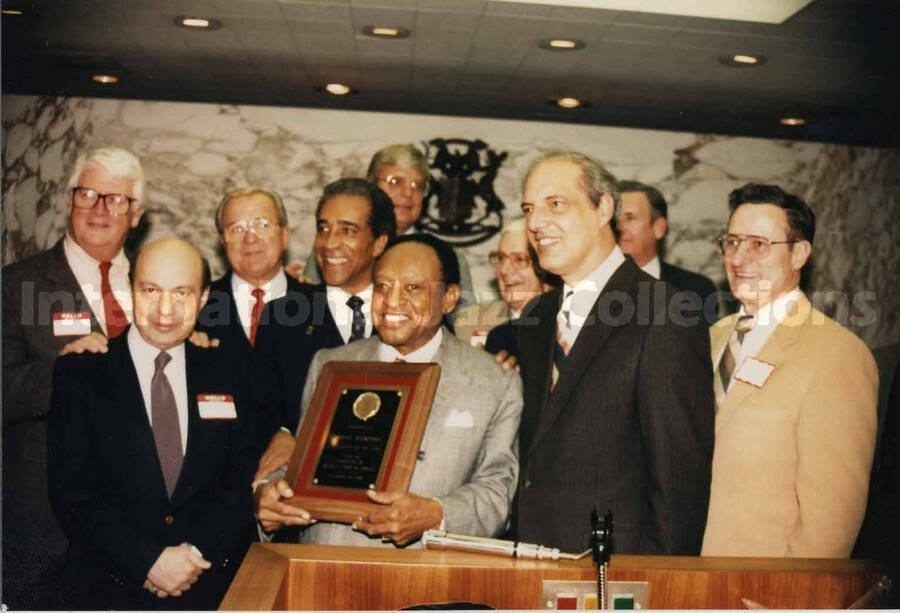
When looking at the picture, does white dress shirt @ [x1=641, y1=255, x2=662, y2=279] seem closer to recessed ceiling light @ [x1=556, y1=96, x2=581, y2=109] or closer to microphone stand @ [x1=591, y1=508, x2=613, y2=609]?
recessed ceiling light @ [x1=556, y1=96, x2=581, y2=109]

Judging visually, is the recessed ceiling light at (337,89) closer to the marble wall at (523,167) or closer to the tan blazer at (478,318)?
the marble wall at (523,167)

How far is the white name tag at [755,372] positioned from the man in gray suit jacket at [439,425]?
0.67 meters

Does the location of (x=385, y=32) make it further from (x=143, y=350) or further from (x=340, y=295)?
(x=143, y=350)

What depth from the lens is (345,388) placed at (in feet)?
8.45

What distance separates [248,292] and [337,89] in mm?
2043

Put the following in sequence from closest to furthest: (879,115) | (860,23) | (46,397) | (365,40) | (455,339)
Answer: (455,339)
(46,397)
(860,23)
(365,40)
(879,115)

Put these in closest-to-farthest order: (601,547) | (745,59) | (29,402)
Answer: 1. (601,547)
2. (29,402)
3. (745,59)

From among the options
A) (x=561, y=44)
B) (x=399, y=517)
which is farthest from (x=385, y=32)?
(x=399, y=517)

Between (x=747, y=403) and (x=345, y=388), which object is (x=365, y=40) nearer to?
(x=345, y=388)

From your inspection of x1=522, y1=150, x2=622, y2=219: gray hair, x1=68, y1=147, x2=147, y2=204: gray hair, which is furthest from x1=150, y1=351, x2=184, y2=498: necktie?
x1=522, y1=150, x2=622, y2=219: gray hair

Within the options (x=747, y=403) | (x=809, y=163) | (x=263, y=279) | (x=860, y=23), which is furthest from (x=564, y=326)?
(x=809, y=163)

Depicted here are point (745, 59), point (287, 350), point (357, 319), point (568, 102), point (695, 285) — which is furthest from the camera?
point (568, 102)

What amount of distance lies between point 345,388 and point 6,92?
2443mm

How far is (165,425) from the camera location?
107 inches
